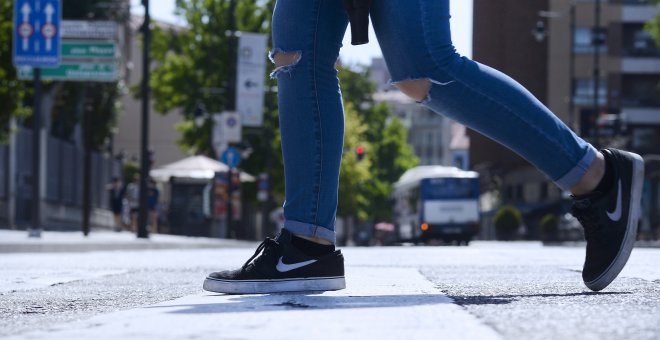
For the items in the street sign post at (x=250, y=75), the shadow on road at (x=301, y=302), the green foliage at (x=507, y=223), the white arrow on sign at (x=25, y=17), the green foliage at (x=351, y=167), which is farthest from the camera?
the green foliage at (x=351, y=167)

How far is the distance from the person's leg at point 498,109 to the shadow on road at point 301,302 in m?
0.68

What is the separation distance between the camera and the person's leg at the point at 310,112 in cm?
491

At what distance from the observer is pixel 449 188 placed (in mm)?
53219

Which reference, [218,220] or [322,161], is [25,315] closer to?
[322,161]

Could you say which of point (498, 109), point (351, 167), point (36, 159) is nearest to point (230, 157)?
point (36, 159)

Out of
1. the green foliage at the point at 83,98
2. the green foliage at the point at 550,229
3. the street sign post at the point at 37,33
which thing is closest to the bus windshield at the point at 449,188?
the green foliage at the point at 550,229

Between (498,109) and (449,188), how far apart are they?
4881 cm

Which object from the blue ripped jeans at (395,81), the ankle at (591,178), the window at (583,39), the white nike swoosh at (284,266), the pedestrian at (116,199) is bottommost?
the pedestrian at (116,199)

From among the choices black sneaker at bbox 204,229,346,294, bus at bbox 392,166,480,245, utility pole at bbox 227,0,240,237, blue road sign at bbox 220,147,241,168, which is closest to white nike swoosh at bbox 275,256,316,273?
black sneaker at bbox 204,229,346,294

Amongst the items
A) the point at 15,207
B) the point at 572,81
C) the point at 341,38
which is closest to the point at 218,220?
the point at 15,207

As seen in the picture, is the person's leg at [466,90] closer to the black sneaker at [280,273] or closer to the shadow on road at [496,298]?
the shadow on road at [496,298]

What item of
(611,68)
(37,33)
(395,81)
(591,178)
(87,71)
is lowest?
(591,178)

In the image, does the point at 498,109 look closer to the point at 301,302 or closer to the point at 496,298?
the point at 496,298

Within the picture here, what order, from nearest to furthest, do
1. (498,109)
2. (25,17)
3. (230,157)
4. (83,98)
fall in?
(498,109) < (25,17) < (230,157) < (83,98)
